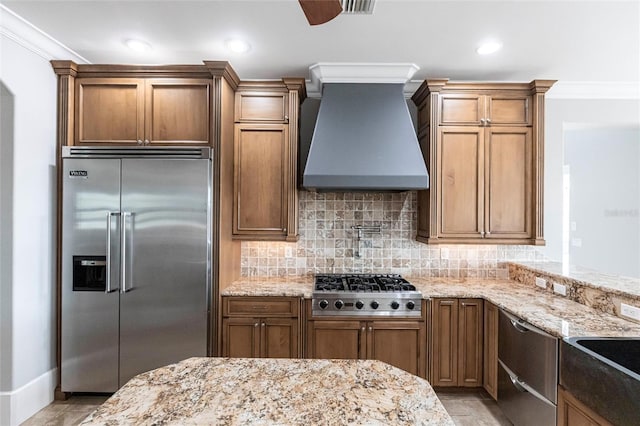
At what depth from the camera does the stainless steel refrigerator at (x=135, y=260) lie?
2533 millimetres

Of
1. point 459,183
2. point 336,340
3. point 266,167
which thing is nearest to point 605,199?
point 459,183

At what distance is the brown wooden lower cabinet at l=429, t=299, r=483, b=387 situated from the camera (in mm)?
2709

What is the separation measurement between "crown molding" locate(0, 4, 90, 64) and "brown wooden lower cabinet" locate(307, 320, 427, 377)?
3018 mm

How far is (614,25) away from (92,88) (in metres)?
4.05

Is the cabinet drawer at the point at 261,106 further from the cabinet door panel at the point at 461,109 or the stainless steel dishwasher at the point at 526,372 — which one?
the stainless steel dishwasher at the point at 526,372

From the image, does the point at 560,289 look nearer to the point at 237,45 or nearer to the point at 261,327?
the point at 261,327

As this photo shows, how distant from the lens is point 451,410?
2570mm

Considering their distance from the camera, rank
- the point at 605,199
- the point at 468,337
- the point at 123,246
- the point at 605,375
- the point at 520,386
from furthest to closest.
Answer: the point at 605,199
the point at 468,337
the point at 123,246
the point at 520,386
the point at 605,375

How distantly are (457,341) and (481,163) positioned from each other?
62.9 inches

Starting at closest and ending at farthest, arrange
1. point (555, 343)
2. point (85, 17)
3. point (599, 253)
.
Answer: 1. point (555, 343)
2. point (85, 17)
3. point (599, 253)

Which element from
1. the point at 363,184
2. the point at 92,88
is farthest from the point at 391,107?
the point at 92,88

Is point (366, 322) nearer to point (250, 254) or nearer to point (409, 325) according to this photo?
point (409, 325)

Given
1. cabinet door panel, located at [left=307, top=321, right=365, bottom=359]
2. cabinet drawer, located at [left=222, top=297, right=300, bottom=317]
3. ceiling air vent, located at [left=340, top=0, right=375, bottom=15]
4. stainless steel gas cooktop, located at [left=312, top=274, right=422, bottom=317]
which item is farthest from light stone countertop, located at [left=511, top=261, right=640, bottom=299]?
ceiling air vent, located at [left=340, top=0, right=375, bottom=15]

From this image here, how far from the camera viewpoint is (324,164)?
273cm
